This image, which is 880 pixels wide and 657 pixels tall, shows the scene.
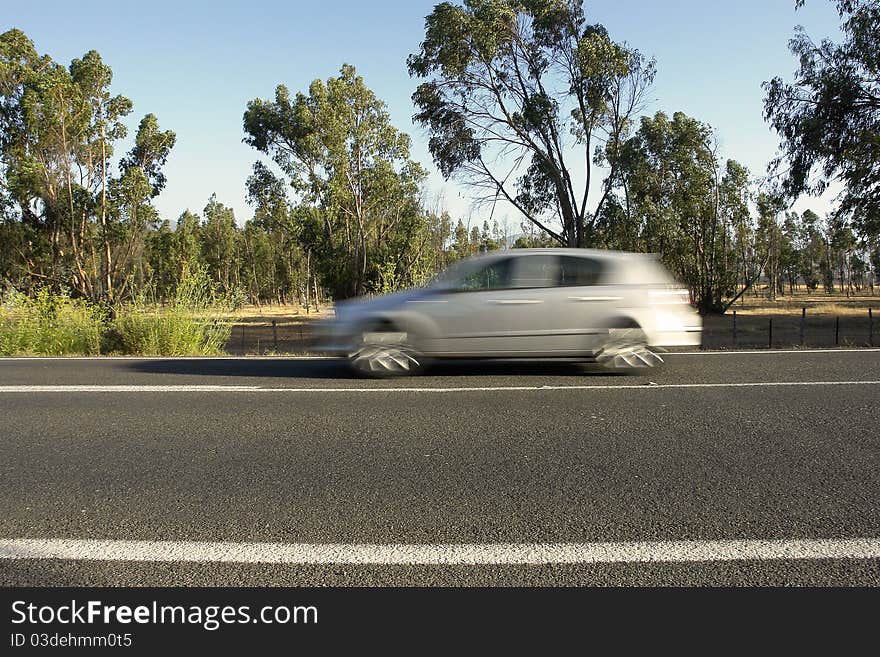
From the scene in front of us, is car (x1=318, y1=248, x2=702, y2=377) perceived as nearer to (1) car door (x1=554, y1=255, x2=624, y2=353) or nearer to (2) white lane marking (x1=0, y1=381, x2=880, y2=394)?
(1) car door (x1=554, y1=255, x2=624, y2=353)

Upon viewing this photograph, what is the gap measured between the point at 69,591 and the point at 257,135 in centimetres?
4336

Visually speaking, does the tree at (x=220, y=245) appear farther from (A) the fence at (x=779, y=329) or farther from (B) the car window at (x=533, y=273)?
(B) the car window at (x=533, y=273)

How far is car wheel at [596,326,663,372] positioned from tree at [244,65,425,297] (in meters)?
28.4

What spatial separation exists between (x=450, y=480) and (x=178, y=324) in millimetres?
9619

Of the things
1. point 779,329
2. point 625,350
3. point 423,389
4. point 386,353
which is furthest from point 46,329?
point 779,329

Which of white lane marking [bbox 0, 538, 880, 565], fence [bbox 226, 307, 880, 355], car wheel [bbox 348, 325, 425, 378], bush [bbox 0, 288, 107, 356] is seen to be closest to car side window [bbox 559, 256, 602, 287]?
car wheel [bbox 348, 325, 425, 378]

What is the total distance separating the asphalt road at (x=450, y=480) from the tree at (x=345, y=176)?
3026 centimetres

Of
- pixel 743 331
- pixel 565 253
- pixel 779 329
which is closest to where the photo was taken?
pixel 565 253

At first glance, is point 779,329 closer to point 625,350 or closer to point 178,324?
point 625,350

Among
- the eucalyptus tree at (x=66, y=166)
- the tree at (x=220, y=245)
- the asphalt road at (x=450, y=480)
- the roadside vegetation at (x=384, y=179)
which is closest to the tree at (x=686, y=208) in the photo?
the roadside vegetation at (x=384, y=179)

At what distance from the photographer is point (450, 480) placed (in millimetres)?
4270

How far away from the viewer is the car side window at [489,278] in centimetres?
873

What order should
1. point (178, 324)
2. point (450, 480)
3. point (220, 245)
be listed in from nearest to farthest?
1. point (450, 480)
2. point (178, 324)
3. point (220, 245)

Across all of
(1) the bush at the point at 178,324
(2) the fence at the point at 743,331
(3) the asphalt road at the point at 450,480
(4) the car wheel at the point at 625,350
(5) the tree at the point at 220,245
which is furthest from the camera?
(5) the tree at the point at 220,245
